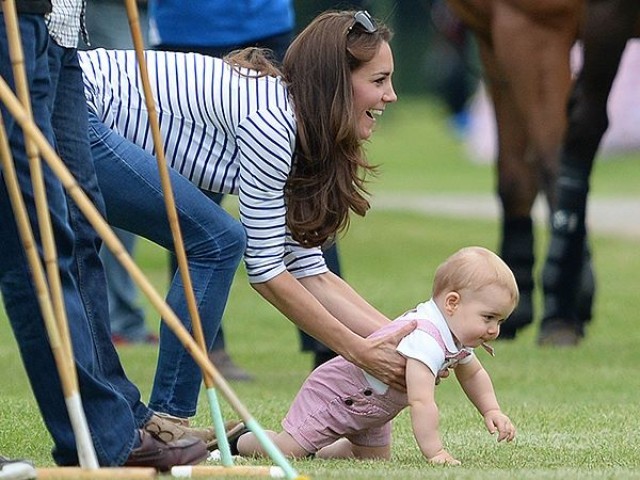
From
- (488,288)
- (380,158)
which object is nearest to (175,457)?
(488,288)

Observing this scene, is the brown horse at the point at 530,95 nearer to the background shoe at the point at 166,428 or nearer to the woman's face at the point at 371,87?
the woman's face at the point at 371,87

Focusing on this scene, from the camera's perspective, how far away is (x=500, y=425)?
4.49 m

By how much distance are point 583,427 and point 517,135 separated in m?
3.53

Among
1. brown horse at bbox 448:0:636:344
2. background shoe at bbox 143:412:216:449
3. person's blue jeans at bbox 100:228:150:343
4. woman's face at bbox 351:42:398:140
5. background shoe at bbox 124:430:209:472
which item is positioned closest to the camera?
background shoe at bbox 124:430:209:472

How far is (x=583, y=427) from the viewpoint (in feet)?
17.4

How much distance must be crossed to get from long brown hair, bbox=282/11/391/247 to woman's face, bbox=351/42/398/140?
Result: 2 centimetres

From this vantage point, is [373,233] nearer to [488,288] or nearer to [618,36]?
[618,36]

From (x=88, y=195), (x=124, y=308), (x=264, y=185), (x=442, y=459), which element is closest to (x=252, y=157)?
(x=264, y=185)

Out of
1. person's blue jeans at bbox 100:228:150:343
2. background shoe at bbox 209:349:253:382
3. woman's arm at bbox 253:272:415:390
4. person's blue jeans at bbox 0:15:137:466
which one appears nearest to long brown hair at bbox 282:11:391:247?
woman's arm at bbox 253:272:415:390

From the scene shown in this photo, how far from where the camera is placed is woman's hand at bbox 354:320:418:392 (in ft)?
14.8

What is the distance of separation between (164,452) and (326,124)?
950 mm

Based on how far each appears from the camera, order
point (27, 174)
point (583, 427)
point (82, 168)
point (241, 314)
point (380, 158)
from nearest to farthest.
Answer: point (27, 174) < point (82, 168) < point (583, 427) < point (241, 314) < point (380, 158)

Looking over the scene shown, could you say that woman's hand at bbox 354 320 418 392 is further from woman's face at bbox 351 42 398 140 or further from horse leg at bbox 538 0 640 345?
horse leg at bbox 538 0 640 345

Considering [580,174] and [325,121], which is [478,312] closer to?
[325,121]
